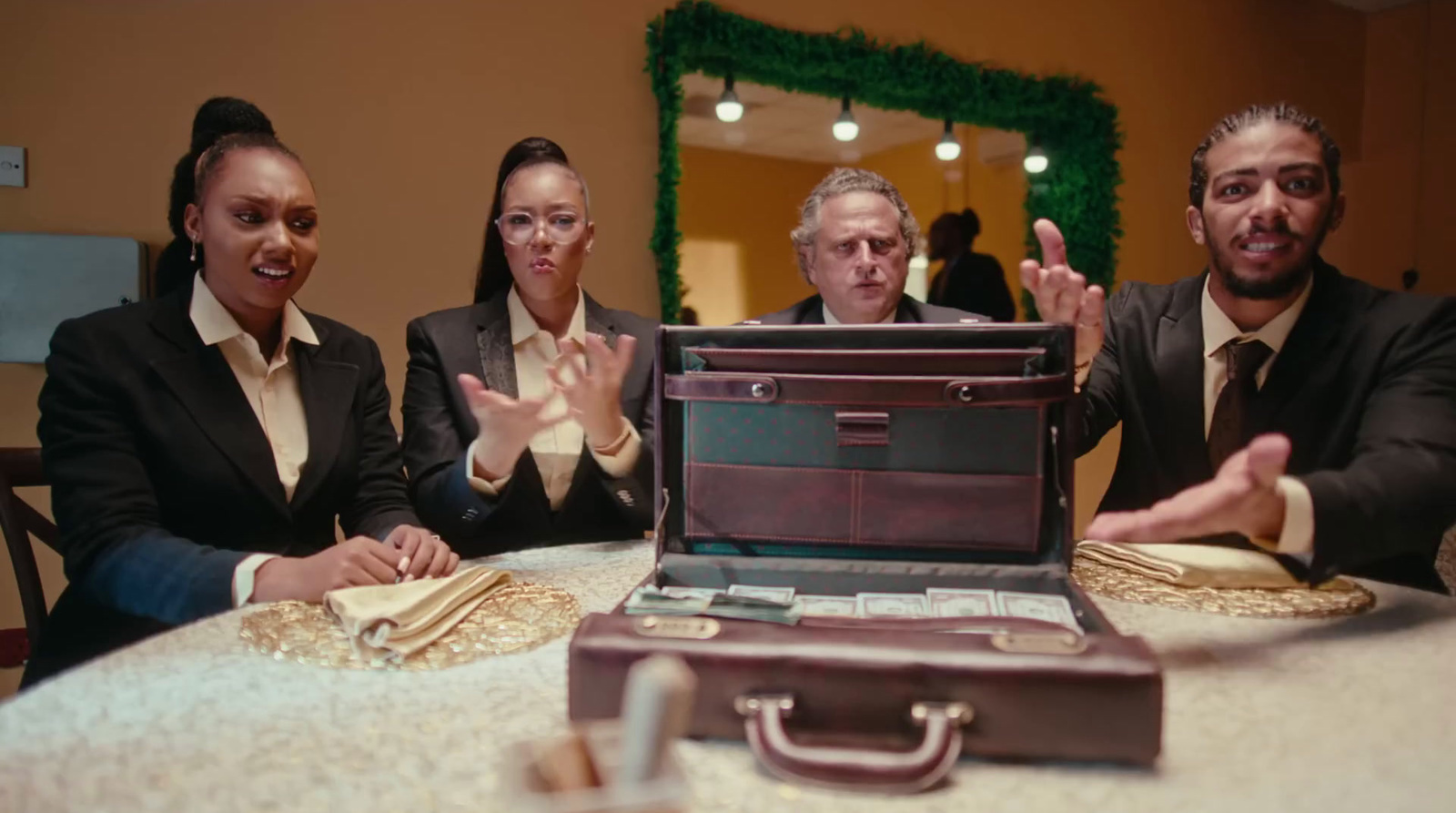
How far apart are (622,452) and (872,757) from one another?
1011mm

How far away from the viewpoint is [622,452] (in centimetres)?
164

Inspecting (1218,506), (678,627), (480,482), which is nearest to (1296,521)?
(1218,506)

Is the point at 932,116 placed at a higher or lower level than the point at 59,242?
higher

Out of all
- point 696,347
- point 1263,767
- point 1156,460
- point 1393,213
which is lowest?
point 1263,767

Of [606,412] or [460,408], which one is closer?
[606,412]

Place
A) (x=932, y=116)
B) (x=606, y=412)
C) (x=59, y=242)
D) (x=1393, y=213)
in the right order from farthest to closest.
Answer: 1. (x=1393, y=213)
2. (x=932, y=116)
3. (x=59, y=242)
4. (x=606, y=412)

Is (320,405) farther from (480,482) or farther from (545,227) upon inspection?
(545,227)

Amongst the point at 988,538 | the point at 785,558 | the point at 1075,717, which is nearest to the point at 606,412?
the point at 785,558

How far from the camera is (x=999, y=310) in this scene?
4359 mm

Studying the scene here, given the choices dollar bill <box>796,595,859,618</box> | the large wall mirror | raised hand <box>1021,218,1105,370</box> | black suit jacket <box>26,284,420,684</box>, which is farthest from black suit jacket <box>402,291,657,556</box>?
the large wall mirror

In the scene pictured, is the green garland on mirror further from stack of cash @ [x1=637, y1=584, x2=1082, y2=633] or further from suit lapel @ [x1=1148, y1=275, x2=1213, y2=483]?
stack of cash @ [x1=637, y1=584, x2=1082, y2=633]

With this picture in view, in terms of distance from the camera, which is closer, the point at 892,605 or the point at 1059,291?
the point at 892,605

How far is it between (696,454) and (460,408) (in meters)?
0.86

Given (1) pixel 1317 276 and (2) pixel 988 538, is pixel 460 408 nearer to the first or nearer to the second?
(2) pixel 988 538
